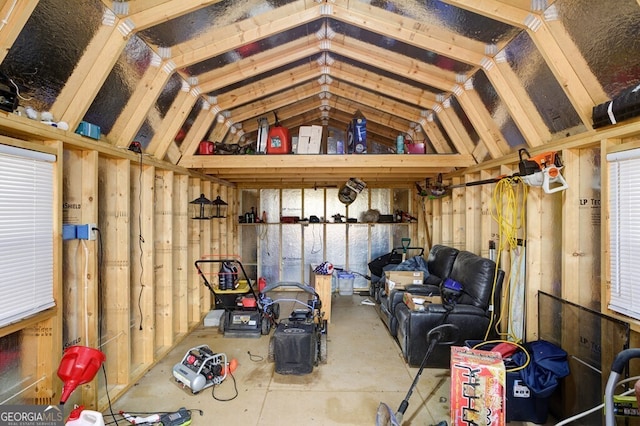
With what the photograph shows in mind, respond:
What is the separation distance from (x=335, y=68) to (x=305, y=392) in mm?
3378

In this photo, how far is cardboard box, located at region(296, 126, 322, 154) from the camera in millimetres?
3957

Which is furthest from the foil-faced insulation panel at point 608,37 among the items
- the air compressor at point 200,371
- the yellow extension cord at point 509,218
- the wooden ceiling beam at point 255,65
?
the air compressor at point 200,371

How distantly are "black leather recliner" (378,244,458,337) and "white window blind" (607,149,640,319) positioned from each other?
208 cm

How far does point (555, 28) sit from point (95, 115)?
10.7 ft

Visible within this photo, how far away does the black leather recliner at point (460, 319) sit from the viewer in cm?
305

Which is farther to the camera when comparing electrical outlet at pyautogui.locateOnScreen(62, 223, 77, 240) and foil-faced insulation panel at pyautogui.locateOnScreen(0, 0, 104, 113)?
electrical outlet at pyautogui.locateOnScreen(62, 223, 77, 240)

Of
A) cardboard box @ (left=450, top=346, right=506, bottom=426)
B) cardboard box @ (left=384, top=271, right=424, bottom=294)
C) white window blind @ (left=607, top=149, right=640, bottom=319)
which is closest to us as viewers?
white window blind @ (left=607, top=149, right=640, bottom=319)

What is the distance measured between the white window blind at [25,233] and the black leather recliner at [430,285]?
323 centimetres

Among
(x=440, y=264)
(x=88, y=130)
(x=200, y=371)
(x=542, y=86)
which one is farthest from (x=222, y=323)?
(x=542, y=86)

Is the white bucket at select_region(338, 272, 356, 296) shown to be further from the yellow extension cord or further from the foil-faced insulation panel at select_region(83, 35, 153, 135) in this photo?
the foil-faced insulation panel at select_region(83, 35, 153, 135)

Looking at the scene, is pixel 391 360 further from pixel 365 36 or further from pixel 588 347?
pixel 365 36

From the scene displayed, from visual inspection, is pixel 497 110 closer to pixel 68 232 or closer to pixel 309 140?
pixel 309 140

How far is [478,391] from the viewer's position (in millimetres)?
2021

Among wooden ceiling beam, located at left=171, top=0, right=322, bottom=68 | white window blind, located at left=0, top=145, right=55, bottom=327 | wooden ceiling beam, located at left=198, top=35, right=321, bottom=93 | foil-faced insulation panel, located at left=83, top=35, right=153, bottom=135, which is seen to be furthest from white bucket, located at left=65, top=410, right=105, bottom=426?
wooden ceiling beam, located at left=198, top=35, right=321, bottom=93
